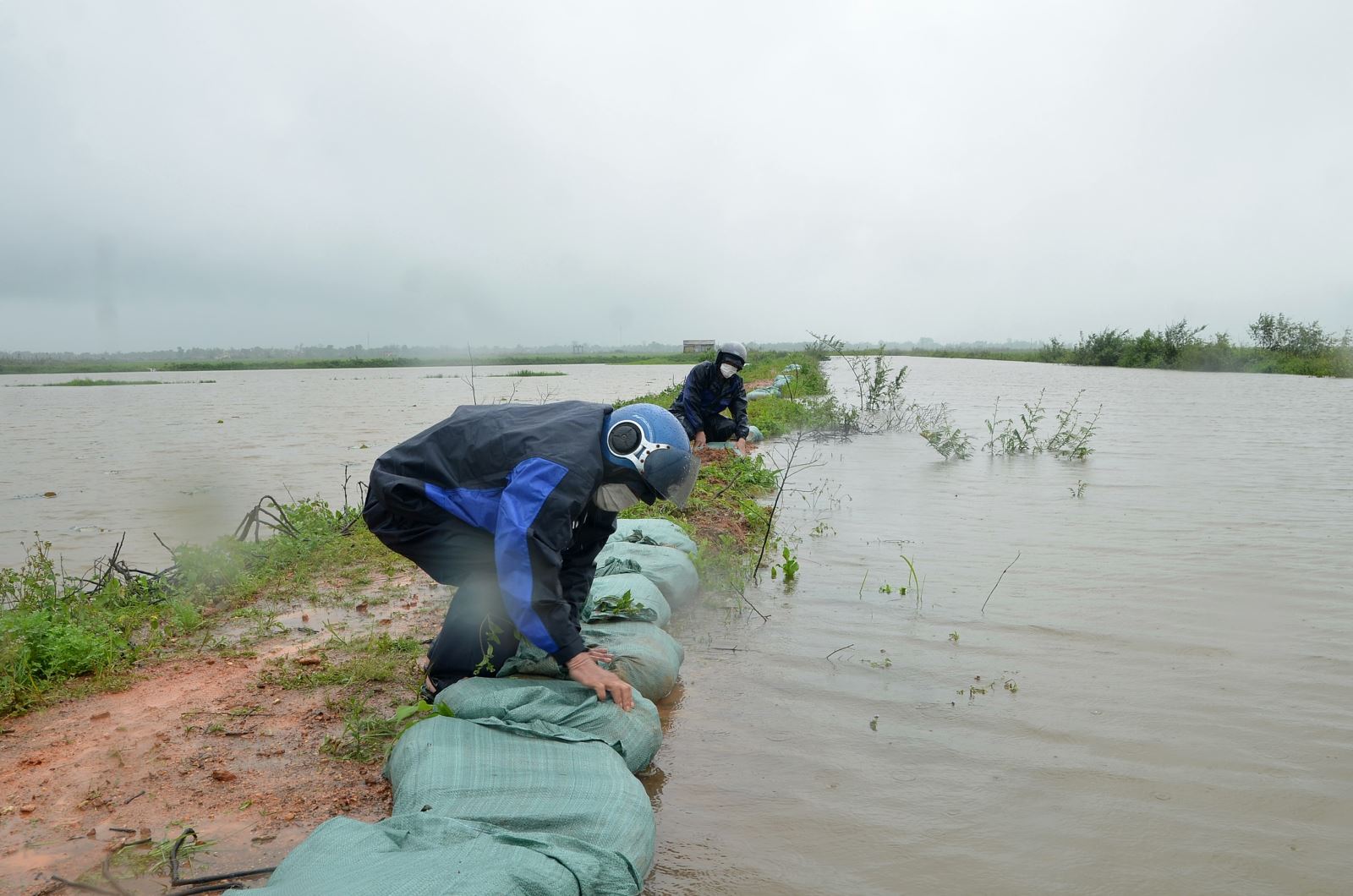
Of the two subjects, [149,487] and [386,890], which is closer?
[386,890]

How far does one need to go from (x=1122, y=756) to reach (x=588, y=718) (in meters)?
1.78

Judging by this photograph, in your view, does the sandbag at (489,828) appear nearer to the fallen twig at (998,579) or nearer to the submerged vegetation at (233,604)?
the submerged vegetation at (233,604)

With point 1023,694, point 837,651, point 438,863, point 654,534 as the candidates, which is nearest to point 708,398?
point 654,534

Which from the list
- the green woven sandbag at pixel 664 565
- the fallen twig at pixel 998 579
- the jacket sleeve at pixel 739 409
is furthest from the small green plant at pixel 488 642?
the jacket sleeve at pixel 739 409

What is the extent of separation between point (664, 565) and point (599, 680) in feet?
5.39

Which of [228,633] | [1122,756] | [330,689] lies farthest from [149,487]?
[1122,756]

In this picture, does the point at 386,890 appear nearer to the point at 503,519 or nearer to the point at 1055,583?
the point at 503,519

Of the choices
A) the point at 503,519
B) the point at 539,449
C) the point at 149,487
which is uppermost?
the point at 539,449

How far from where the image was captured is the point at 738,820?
2354mm

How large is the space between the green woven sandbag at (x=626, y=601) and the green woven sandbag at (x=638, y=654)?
0.21 ft

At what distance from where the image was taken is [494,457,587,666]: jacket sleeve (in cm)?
221

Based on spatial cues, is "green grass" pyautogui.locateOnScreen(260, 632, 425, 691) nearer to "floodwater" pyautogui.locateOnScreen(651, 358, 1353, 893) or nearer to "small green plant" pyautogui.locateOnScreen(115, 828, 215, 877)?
"small green plant" pyautogui.locateOnScreen(115, 828, 215, 877)

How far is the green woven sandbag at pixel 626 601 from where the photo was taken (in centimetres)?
322

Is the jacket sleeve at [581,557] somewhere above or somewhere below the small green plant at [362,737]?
above
